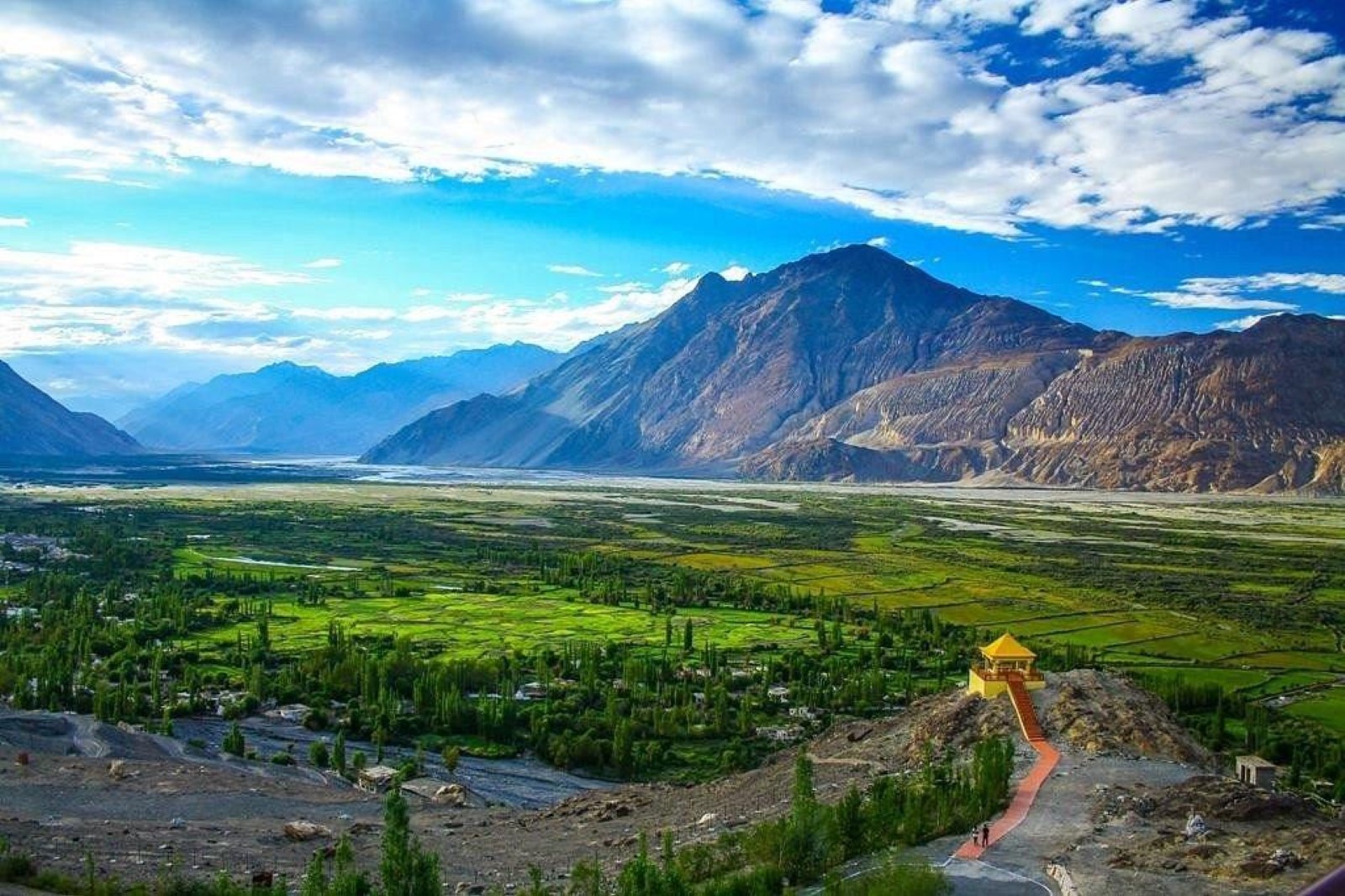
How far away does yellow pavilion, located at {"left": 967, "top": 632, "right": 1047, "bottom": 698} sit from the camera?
4116cm

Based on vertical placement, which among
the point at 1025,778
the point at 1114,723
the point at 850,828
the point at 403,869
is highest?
the point at 1114,723

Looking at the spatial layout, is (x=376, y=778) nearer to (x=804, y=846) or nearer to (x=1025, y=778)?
(x=804, y=846)

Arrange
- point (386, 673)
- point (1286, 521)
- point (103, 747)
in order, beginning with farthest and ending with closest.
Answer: point (1286, 521) < point (386, 673) < point (103, 747)

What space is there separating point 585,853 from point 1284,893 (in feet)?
59.4

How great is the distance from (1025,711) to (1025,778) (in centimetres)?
615

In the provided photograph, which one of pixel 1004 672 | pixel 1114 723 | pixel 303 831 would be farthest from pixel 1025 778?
pixel 303 831

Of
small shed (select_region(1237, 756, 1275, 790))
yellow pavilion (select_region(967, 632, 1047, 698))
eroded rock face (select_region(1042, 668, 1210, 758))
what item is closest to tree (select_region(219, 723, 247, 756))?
yellow pavilion (select_region(967, 632, 1047, 698))

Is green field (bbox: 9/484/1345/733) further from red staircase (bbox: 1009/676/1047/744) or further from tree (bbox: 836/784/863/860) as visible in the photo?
tree (bbox: 836/784/863/860)

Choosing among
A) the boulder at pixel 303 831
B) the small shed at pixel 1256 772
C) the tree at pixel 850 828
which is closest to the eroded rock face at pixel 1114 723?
the small shed at pixel 1256 772

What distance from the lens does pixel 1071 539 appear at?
132 m

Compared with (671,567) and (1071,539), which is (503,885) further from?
(1071,539)

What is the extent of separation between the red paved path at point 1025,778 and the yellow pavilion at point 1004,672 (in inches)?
20.6

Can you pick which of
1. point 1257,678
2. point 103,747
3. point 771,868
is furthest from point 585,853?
point 1257,678

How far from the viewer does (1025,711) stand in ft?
129
